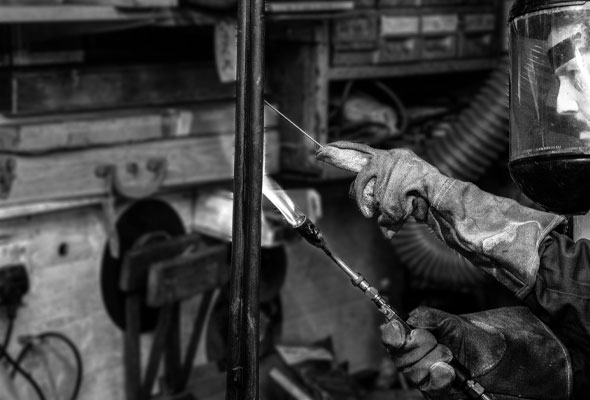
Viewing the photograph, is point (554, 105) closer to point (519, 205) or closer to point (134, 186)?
point (519, 205)

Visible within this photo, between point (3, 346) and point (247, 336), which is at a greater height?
point (247, 336)

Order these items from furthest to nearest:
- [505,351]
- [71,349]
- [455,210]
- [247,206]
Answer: [71,349] → [505,351] → [455,210] → [247,206]

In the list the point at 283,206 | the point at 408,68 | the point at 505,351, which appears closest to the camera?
the point at 283,206

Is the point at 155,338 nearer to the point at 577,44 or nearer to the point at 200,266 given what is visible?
the point at 200,266

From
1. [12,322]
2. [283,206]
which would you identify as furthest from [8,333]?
[283,206]

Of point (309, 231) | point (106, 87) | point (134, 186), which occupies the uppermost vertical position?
point (106, 87)

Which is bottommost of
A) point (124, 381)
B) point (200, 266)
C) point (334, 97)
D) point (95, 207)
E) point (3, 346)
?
point (124, 381)

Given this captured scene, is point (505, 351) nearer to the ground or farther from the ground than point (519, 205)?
nearer to the ground

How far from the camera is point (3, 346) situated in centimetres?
409

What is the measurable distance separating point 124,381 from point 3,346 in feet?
2.53

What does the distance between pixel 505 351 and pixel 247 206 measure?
99cm

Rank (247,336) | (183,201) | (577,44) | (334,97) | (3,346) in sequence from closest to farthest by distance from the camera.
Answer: (247,336) → (577,44) → (3,346) → (183,201) → (334,97)

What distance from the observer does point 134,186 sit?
423 centimetres

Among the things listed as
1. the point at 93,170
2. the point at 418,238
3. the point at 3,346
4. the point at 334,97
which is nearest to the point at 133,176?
the point at 93,170
